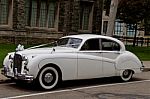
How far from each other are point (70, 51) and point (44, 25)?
58.1 feet

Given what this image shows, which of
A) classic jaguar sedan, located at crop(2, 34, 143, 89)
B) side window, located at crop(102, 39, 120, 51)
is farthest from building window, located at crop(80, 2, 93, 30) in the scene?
side window, located at crop(102, 39, 120, 51)

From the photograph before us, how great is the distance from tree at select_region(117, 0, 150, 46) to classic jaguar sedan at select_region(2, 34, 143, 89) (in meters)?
18.0

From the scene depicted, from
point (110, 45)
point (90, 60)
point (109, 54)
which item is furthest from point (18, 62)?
point (110, 45)

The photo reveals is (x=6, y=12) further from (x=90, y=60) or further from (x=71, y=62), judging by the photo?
(x=71, y=62)

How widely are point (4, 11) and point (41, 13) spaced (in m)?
3.06

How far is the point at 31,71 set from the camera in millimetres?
12016

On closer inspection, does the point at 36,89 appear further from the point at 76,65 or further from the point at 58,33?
the point at 58,33

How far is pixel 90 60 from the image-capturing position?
13.4m

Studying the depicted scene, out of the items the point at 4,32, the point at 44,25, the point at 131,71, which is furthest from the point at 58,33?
the point at 131,71

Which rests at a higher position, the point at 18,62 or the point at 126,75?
the point at 18,62

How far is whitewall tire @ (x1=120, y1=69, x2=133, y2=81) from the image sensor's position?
14.8 metres

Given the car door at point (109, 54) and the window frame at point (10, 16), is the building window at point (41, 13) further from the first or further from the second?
the car door at point (109, 54)

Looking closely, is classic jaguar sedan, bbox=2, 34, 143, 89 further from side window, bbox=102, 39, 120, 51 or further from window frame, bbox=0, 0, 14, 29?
window frame, bbox=0, 0, 14, 29

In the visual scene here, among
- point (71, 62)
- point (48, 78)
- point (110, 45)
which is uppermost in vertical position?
point (110, 45)
